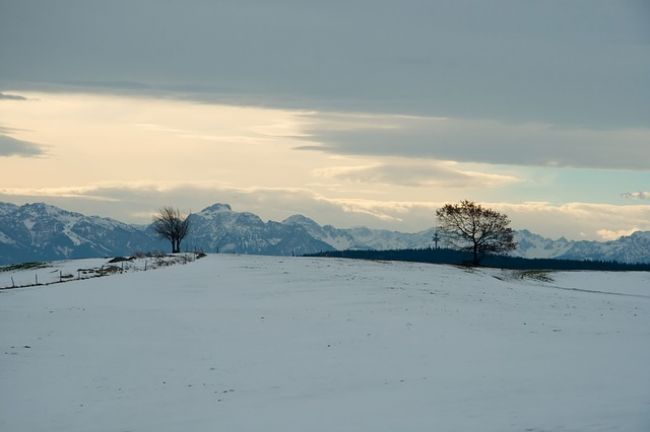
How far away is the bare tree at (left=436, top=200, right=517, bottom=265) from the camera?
10869cm

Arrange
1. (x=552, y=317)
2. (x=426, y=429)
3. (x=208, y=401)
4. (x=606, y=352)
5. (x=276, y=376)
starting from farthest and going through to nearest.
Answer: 1. (x=552, y=317)
2. (x=606, y=352)
3. (x=276, y=376)
4. (x=208, y=401)
5. (x=426, y=429)

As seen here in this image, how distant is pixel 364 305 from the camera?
4697 cm

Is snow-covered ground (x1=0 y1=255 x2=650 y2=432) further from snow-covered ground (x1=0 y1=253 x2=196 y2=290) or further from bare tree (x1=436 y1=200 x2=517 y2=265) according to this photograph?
bare tree (x1=436 y1=200 x2=517 y2=265)

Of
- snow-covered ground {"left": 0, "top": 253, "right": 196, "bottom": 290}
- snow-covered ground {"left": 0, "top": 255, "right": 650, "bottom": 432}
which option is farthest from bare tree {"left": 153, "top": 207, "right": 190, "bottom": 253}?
snow-covered ground {"left": 0, "top": 255, "right": 650, "bottom": 432}

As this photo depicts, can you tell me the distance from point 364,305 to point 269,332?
34.1ft

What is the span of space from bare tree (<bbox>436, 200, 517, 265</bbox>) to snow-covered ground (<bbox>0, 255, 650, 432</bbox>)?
172 feet

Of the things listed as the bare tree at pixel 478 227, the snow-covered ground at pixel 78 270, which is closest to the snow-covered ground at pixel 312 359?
the snow-covered ground at pixel 78 270

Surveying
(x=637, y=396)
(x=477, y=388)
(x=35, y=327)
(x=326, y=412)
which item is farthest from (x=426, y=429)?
(x=35, y=327)

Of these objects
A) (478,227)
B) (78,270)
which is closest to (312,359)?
(78,270)

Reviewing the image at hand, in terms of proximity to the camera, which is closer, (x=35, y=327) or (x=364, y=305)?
(x=35, y=327)

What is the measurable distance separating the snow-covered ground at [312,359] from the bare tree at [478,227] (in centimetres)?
5250

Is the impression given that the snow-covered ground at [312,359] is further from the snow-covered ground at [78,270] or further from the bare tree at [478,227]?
the bare tree at [478,227]

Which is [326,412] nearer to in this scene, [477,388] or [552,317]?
[477,388]

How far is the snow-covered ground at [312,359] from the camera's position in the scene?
953 inches
